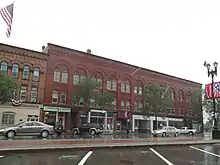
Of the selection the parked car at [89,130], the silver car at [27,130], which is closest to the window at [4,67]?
the parked car at [89,130]

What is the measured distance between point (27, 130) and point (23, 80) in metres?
15.3

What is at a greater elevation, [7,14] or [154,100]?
[7,14]

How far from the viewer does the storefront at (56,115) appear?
35.5 m

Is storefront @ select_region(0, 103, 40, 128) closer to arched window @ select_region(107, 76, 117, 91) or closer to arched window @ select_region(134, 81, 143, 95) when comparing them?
arched window @ select_region(107, 76, 117, 91)

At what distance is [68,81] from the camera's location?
39.3 metres

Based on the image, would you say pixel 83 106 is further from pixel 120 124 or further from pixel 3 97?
pixel 3 97

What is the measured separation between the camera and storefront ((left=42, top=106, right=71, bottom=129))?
3550 cm

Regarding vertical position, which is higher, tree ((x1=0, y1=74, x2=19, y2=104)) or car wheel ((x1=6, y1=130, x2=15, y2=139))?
tree ((x1=0, y1=74, x2=19, y2=104))

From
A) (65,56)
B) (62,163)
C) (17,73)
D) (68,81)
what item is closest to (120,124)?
(68,81)

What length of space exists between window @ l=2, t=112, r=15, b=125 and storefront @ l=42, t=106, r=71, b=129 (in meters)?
4.50

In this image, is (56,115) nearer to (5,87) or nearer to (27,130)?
(5,87)

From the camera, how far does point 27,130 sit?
841 inches

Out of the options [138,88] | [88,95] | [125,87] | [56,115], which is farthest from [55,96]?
[138,88]

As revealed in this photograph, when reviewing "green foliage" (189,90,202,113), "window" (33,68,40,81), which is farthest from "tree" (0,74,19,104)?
"green foliage" (189,90,202,113)
